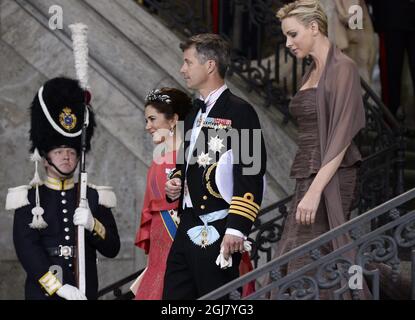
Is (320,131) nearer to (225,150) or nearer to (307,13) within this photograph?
(225,150)

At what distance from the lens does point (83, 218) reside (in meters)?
9.06

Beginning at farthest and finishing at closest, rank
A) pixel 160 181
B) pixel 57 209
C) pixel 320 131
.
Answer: pixel 160 181 → pixel 57 209 → pixel 320 131

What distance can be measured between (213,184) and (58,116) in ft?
4.20

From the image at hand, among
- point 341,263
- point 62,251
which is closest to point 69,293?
point 62,251

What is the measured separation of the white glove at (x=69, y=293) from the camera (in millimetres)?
8922

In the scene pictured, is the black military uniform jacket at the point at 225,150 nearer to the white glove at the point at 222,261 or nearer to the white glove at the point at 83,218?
the white glove at the point at 222,261

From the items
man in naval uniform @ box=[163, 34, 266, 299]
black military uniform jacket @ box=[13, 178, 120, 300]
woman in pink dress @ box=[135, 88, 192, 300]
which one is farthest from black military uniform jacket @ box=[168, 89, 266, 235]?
black military uniform jacket @ box=[13, 178, 120, 300]

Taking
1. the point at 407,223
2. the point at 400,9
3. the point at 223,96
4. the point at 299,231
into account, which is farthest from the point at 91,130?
the point at 400,9

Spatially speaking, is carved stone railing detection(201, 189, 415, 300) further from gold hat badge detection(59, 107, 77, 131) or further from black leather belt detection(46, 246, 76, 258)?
gold hat badge detection(59, 107, 77, 131)

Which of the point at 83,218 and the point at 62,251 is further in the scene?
the point at 62,251

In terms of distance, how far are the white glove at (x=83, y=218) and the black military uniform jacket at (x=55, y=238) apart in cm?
12

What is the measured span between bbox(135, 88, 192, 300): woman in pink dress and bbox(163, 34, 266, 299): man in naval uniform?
61 cm

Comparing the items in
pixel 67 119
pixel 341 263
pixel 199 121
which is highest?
pixel 67 119

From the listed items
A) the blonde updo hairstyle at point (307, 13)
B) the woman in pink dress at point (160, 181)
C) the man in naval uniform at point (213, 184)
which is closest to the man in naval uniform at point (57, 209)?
the woman in pink dress at point (160, 181)
